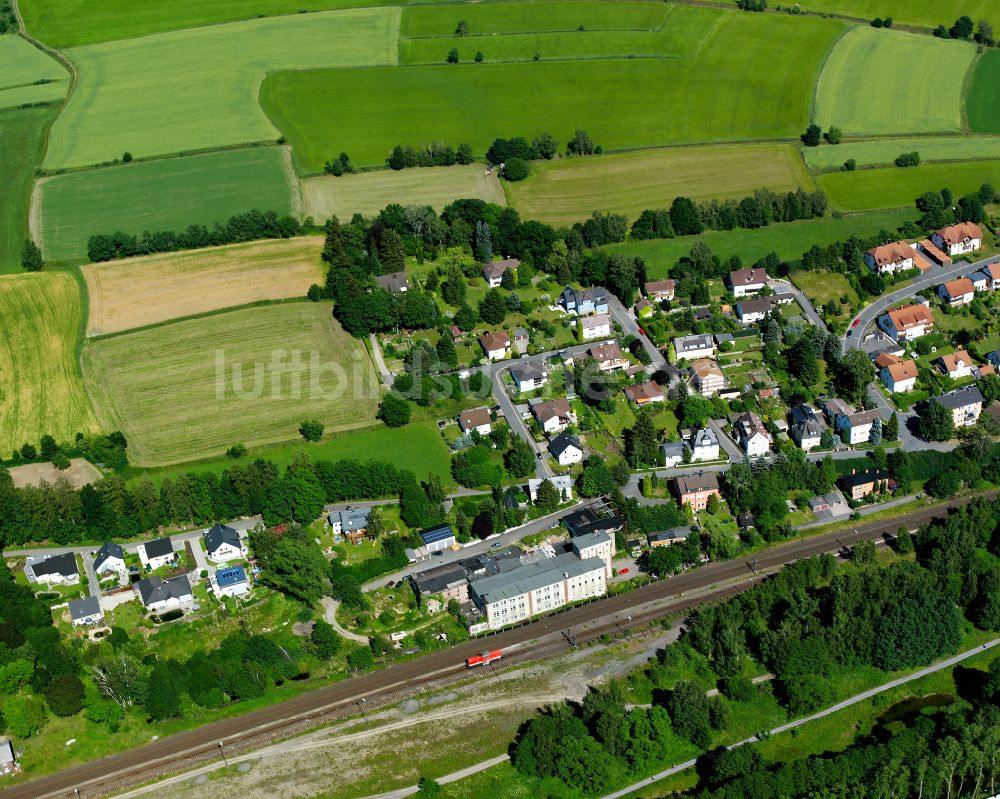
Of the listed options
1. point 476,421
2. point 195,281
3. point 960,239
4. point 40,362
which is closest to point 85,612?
point 40,362

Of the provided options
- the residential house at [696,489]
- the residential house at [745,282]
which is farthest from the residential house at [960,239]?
the residential house at [696,489]

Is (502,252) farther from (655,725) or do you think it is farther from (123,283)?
(655,725)

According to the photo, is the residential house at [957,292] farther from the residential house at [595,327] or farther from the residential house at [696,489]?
the residential house at [696,489]

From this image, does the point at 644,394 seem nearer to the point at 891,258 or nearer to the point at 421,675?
the point at 891,258

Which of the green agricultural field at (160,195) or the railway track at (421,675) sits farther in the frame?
the green agricultural field at (160,195)

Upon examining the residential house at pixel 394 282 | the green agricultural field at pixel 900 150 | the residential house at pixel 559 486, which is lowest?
the residential house at pixel 559 486

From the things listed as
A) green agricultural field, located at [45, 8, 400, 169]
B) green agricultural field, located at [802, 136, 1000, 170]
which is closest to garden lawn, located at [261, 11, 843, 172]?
green agricultural field, located at [45, 8, 400, 169]
